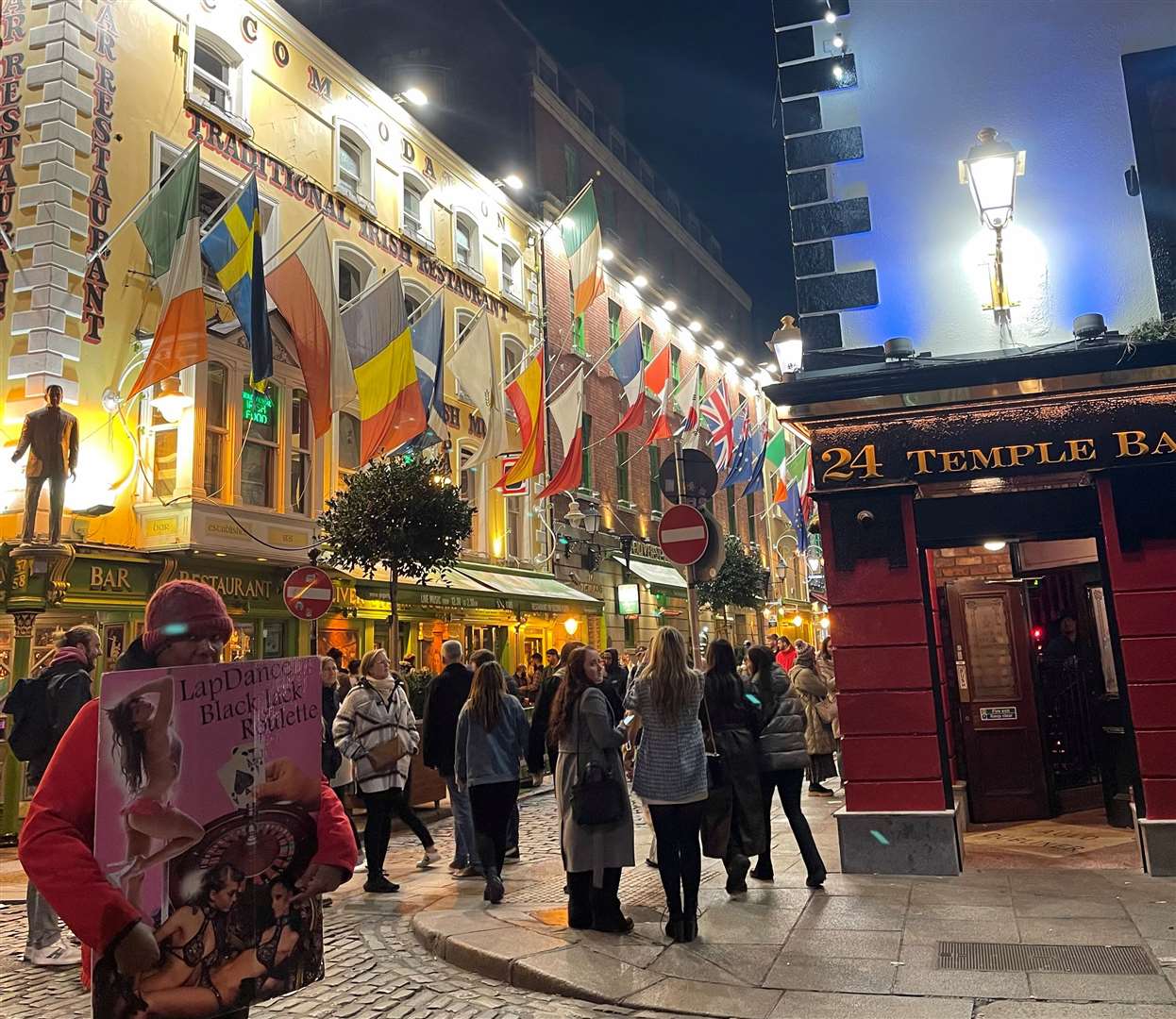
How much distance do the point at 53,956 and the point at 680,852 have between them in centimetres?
404

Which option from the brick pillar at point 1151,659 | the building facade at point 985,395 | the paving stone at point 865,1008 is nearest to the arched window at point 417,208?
the building facade at point 985,395

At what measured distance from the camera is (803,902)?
7055mm

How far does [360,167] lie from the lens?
68.8ft

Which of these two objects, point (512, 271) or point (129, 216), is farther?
point (512, 271)

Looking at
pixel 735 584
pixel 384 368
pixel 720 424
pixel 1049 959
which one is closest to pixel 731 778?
pixel 1049 959

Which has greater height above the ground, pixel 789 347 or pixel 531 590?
pixel 789 347

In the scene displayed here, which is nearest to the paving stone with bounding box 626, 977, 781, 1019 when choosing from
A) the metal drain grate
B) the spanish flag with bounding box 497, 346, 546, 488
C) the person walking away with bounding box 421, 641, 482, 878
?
the metal drain grate

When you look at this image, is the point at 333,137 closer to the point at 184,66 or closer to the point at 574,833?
the point at 184,66

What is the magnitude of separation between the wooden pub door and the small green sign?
12.3 meters

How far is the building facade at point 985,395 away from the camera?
25.9 feet

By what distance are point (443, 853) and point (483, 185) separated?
63.8 ft

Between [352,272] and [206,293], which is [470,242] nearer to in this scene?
[352,272]

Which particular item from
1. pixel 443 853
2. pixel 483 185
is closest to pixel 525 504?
pixel 483 185

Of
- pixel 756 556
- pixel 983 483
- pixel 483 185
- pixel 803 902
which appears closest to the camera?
pixel 803 902
